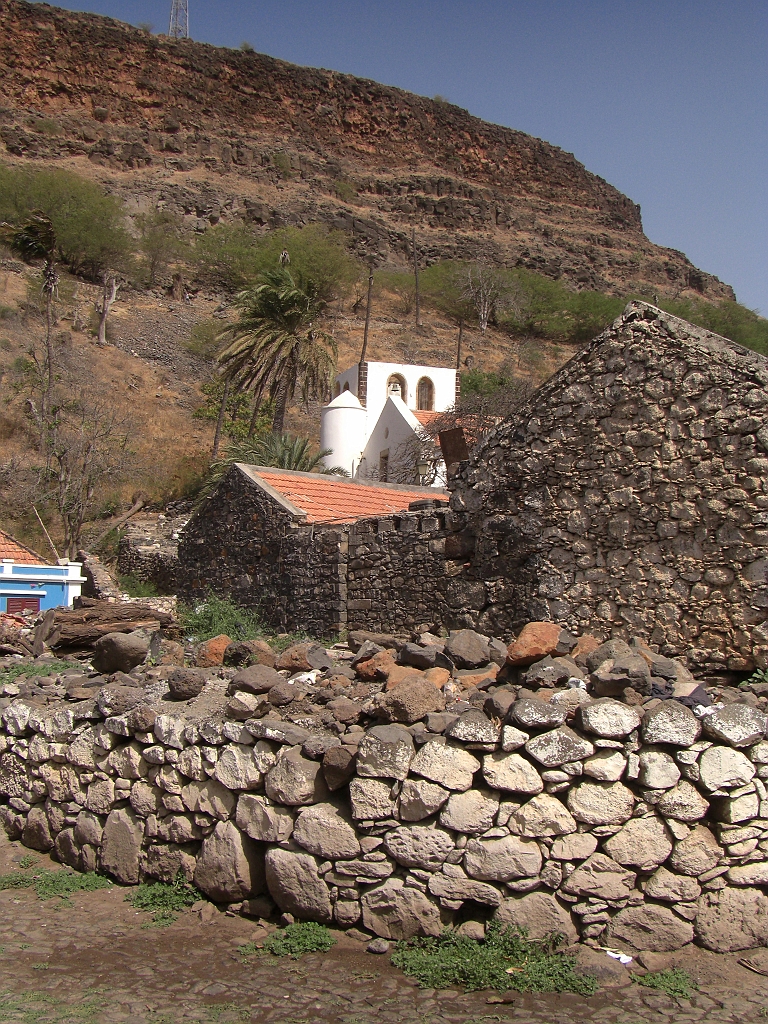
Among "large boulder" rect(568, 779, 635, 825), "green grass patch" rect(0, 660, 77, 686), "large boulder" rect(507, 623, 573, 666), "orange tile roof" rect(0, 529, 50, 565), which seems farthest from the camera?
"orange tile roof" rect(0, 529, 50, 565)

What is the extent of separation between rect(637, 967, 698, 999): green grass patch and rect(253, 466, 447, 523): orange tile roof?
8.17 meters

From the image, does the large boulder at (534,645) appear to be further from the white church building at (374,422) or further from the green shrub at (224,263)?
the green shrub at (224,263)

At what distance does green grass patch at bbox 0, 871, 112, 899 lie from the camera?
5293 mm

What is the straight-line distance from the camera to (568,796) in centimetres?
435

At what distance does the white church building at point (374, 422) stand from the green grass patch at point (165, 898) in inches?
782

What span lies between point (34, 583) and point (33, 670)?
30.1ft

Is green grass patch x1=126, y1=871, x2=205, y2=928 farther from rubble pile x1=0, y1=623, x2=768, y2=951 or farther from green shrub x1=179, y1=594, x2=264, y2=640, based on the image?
green shrub x1=179, y1=594, x2=264, y2=640

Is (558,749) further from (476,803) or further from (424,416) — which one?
(424,416)

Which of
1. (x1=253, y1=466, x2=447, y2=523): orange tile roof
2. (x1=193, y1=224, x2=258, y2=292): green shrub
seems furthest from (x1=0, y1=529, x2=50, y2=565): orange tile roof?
(x1=193, y1=224, x2=258, y2=292): green shrub

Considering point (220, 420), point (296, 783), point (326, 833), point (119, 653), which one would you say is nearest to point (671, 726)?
point (326, 833)

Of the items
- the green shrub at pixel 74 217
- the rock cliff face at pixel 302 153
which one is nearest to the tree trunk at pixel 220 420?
the green shrub at pixel 74 217

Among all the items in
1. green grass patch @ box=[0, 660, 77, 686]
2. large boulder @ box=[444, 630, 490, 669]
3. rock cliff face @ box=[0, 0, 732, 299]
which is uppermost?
rock cliff face @ box=[0, 0, 732, 299]

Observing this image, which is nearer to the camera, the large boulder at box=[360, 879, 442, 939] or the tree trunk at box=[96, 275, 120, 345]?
the large boulder at box=[360, 879, 442, 939]

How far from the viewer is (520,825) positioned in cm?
430
